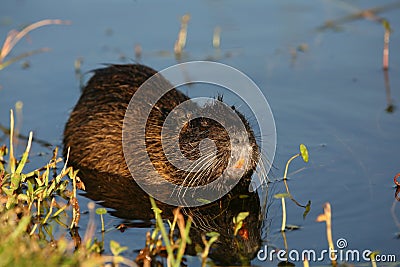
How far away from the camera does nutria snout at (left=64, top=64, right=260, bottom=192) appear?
183 inches

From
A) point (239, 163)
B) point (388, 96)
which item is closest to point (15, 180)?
point (239, 163)

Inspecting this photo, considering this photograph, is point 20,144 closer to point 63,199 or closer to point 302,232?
point 63,199

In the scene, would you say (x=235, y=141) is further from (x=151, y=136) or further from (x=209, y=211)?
(x=151, y=136)

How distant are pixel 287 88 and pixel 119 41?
1940mm

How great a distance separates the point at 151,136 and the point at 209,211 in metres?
0.69

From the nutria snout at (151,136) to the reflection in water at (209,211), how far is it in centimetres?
12

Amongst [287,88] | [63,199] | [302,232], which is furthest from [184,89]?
[302,232]

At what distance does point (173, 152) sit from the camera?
4922 millimetres

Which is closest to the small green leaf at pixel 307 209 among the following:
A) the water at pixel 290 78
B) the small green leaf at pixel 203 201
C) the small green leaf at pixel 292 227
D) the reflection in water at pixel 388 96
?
the water at pixel 290 78

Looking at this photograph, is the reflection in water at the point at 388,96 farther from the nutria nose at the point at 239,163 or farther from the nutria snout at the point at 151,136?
the nutria nose at the point at 239,163

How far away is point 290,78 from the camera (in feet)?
22.3

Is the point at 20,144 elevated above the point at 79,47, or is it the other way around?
the point at 79,47

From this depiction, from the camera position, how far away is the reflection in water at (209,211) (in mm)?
4246

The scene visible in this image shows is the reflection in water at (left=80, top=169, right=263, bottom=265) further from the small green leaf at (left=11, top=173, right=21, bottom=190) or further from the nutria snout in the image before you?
the small green leaf at (left=11, top=173, right=21, bottom=190)
